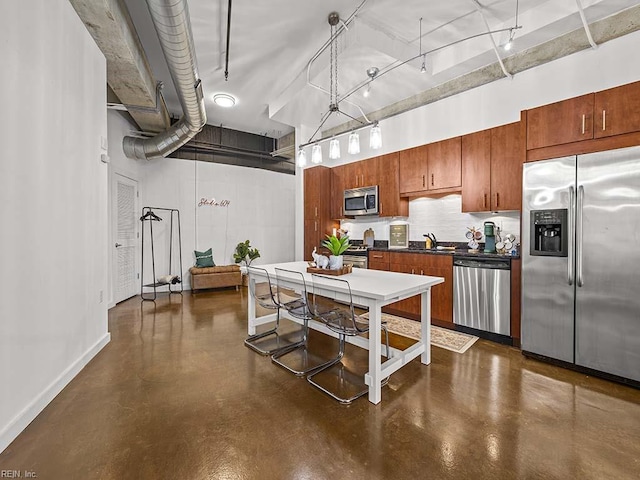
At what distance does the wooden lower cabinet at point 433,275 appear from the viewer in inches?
148

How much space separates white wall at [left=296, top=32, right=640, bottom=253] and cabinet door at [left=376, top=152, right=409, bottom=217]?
0.25m

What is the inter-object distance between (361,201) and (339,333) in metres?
3.15

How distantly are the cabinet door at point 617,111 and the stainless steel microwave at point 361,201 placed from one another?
2810 mm

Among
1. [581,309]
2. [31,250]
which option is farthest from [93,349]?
[581,309]

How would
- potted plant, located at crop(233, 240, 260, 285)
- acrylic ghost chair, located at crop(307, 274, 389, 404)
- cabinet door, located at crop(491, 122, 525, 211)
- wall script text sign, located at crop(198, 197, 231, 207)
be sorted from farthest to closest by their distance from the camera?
potted plant, located at crop(233, 240, 260, 285)
wall script text sign, located at crop(198, 197, 231, 207)
cabinet door, located at crop(491, 122, 525, 211)
acrylic ghost chair, located at crop(307, 274, 389, 404)

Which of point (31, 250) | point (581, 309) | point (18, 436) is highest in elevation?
point (31, 250)

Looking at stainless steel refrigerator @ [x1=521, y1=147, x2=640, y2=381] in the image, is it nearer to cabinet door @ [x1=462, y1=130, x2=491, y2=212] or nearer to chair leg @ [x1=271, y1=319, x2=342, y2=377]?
cabinet door @ [x1=462, y1=130, x2=491, y2=212]

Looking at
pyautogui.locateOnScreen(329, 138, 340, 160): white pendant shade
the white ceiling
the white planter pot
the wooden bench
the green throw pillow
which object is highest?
the white ceiling

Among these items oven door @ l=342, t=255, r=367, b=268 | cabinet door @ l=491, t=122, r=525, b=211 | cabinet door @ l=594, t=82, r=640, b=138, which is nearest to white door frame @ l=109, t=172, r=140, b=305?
oven door @ l=342, t=255, r=367, b=268

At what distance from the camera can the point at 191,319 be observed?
4.26 metres

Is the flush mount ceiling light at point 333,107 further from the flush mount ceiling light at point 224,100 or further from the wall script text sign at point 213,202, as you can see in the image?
the wall script text sign at point 213,202

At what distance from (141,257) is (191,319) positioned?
245 centimetres

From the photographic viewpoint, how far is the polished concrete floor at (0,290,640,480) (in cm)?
158

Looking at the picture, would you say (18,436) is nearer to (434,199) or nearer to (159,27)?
(159,27)
